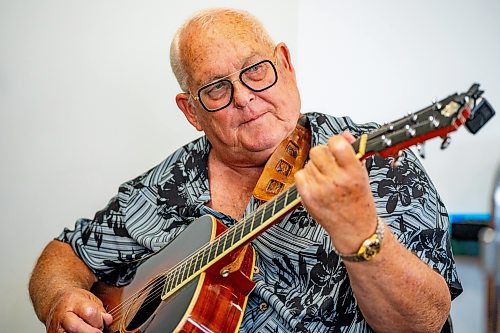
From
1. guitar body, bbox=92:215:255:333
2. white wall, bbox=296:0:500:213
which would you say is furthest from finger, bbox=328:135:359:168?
white wall, bbox=296:0:500:213

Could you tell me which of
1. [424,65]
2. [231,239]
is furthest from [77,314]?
[424,65]

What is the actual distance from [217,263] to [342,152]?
400 mm

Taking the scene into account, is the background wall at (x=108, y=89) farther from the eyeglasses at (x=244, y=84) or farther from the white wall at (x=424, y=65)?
the eyeglasses at (x=244, y=84)

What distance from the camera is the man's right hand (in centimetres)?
158

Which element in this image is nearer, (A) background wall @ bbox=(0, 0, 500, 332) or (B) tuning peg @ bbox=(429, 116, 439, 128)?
(B) tuning peg @ bbox=(429, 116, 439, 128)

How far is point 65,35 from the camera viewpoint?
2230mm

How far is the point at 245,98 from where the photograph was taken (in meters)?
1.58

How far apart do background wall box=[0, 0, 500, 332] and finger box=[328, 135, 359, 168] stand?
3.74 feet

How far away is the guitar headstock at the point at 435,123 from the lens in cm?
100

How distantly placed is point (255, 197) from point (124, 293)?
1.28ft

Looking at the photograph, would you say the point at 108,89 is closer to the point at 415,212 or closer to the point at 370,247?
the point at 415,212

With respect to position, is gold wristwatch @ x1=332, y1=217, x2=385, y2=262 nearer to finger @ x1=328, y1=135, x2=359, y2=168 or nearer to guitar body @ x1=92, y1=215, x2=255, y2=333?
finger @ x1=328, y1=135, x2=359, y2=168

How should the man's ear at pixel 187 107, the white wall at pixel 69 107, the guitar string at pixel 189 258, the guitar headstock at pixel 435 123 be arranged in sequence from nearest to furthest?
the guitar headstock at pixel 435 123 < the guitar string at pixel 189 258 < the man's ear at pixel 187 107 < the white wall at pixel 69 107

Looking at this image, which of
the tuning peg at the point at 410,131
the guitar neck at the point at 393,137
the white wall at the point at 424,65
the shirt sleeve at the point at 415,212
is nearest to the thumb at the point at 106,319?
the guitar neck at the point at 393,137
